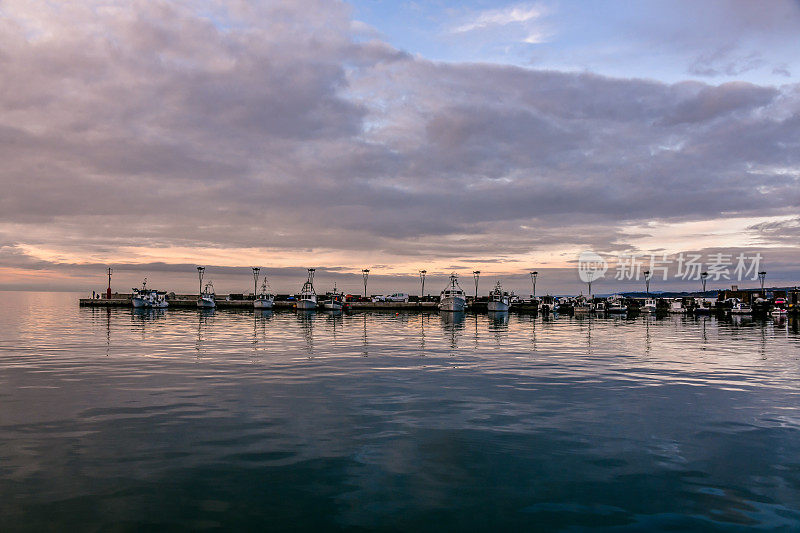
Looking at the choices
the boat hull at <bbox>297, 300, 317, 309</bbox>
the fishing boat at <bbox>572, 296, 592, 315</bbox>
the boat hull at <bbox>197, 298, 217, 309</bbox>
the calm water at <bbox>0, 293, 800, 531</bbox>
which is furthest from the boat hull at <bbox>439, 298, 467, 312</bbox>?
the calm water at <bbox>0, 293, 800, 531</bbox>

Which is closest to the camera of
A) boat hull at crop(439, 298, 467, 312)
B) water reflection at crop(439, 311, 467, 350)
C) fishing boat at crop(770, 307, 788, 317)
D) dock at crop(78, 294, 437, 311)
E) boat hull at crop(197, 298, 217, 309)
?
water reflection at crop(439, 311, 467, 350)

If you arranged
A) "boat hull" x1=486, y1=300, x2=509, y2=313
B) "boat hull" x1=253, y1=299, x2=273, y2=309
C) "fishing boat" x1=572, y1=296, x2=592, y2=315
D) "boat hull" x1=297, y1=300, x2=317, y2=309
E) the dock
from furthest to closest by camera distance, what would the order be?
the dock < "fishing boat" x1=572, y1=296, x2=592, y2=315 < "boat hull" x1=253, y1=299, x2=273, y2=309 < "boat hull" x1=297, y1=300, x2=317, y2=309 < "boat hull" x1=486, y1=300, x2=509, y2=313

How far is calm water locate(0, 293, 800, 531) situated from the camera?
34.6 ft

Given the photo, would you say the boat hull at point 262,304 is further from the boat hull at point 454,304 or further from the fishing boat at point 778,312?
the fishing boat at point 778,312

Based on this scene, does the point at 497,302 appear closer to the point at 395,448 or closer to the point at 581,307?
the point at 581,307

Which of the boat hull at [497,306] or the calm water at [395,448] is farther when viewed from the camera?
the boat hull at [497,306]

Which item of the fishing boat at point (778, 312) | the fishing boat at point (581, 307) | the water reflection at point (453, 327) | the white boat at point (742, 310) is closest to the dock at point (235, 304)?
the fishing boat at point (581, 307)

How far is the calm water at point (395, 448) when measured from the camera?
1055cm

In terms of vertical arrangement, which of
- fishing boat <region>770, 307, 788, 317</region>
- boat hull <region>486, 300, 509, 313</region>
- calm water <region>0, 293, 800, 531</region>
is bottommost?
fishing boat <region>770, 307, 788, 317</region>

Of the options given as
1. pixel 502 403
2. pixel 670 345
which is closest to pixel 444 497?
pixel 502 403

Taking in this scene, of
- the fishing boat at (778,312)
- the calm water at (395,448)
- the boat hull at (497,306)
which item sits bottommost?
the fishing boat at (778,312)

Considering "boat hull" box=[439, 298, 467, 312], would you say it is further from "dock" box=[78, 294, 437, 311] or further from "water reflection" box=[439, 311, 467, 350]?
"water reflection" box=[439, 311, 467, 350]

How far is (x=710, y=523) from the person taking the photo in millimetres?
10219

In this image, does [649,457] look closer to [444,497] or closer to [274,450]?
[444,497]
